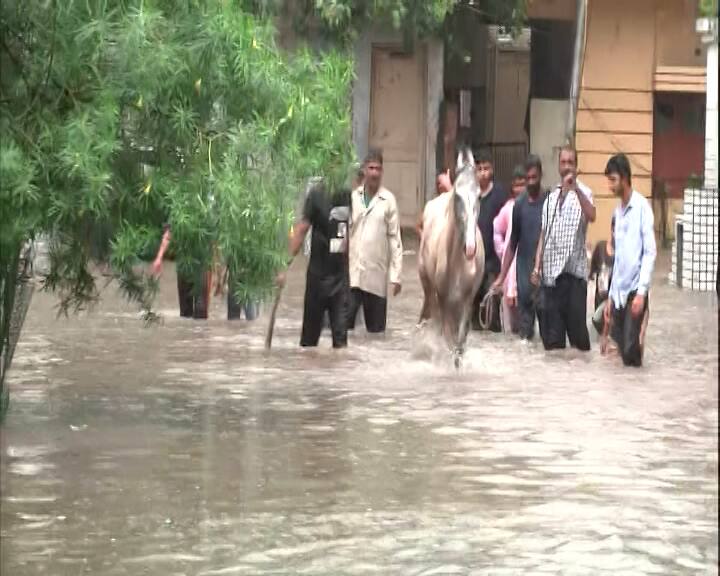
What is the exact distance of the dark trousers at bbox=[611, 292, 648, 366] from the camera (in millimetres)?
14484

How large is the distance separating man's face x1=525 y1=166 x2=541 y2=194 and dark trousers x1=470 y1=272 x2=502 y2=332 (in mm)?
1406

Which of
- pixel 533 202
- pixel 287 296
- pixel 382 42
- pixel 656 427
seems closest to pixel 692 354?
pixel 533 202

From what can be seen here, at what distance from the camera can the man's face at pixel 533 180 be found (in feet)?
Result: 52.7

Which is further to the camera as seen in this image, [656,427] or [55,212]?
[656,427]

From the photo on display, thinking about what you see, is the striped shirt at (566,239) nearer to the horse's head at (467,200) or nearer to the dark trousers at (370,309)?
the horse's head at (467,200)

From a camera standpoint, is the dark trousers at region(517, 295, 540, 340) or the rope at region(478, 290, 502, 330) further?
the rope at region(478, 290, 502, 330)

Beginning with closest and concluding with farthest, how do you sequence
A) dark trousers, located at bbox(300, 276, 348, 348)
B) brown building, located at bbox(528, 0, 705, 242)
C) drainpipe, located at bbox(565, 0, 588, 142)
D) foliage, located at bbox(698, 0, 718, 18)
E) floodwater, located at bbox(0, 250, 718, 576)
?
foliage, located at bbox(698, 0, 718, 18) → floodwater, located at bbox(0, 250, 718, 576) → dark trousers, located at bbox(300, 276, 348, 348) → drainpipe, located at bbox(565, 0, 588, 142) → brown building, located at bbox(528, 0, 705, 242)

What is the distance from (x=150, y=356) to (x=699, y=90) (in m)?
15.9

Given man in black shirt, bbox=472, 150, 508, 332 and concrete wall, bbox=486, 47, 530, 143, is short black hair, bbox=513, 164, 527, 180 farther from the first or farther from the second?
concrete wall, bbox=486, 47, 530, 143

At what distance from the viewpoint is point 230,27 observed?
9.73m

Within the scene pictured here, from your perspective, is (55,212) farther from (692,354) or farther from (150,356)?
(692,354)

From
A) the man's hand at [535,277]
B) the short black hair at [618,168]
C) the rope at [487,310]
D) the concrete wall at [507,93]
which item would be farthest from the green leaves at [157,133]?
the concrete wall at [507,93]

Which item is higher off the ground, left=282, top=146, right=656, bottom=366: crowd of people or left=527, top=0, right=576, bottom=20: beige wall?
left=527, top=0, right=576, bottom=20: beige wall

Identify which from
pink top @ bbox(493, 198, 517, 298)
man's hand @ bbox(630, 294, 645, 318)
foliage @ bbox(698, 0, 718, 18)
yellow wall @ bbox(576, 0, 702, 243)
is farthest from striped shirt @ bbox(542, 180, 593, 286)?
yellow wall @ bbox(576, 0, 702, 243)
